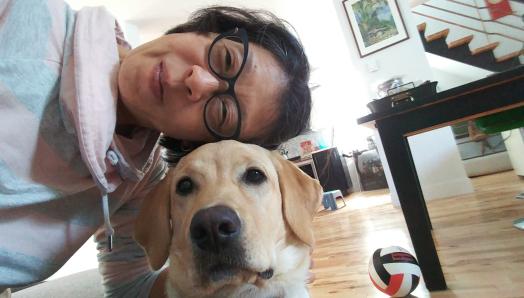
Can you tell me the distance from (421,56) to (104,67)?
14.3 ft

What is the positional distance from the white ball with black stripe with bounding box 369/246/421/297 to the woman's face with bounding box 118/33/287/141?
106 centimetres

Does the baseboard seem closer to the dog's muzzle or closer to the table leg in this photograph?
the table leg

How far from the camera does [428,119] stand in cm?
179

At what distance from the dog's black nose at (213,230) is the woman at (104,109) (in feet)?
1.07

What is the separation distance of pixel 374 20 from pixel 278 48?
13.2 ft

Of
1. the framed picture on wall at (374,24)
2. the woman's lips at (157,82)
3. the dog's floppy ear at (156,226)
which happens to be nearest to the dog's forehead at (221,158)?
the dog's floppy ear at (156,226)

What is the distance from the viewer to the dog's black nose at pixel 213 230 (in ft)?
2.66

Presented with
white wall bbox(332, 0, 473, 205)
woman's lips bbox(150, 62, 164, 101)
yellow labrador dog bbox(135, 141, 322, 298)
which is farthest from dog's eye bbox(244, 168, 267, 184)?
white wall bbox(332, 0, 473, 205)

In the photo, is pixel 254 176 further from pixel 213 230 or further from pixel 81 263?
pixel 81 263

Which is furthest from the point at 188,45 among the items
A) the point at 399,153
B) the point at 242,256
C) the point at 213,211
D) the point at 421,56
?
the point at 421,56

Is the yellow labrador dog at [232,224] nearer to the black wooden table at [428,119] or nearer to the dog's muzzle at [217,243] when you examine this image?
the dog's muzzle at [217,243]

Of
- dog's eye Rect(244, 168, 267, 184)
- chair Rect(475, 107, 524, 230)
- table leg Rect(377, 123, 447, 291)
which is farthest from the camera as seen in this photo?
chair Rect(475, 107, 524, 230)

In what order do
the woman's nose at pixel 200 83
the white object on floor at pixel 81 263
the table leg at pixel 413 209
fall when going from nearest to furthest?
the woman's nose at pixel 200 83 → the table leg at pixel 413 209 → the white object on floor at pixel 81 263

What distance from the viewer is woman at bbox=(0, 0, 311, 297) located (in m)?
0.89
